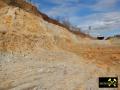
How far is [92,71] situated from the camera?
1326 inches

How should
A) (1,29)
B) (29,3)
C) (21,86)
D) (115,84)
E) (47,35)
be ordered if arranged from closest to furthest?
1. (115,84)
2. (21,86)
3. (1,29)
4. (47,35)
5. (29,3)

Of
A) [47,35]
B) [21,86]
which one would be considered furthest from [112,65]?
[21,86]

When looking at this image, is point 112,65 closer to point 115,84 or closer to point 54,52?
point 54,52

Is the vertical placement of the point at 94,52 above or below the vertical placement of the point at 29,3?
below

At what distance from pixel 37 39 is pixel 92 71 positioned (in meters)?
6.64

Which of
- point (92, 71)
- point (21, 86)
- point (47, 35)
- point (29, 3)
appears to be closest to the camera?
point (21, 86)

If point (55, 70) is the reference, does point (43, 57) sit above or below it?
above

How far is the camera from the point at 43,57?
34.8 metres

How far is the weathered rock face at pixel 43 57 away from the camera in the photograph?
30891 mm

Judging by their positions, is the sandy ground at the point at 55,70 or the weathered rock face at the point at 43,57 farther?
the weathered rock face at the point at 43,57

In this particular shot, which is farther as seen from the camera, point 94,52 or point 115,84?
point 94,52

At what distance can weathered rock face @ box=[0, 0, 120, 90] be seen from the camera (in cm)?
3089

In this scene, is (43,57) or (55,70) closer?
(55,70)

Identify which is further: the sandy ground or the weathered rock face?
the weathered rock face
